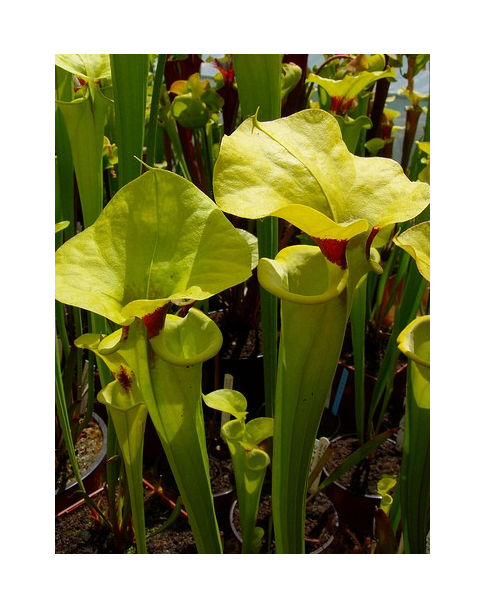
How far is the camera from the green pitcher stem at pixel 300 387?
46 cm

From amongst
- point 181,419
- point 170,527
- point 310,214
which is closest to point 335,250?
point 310,214

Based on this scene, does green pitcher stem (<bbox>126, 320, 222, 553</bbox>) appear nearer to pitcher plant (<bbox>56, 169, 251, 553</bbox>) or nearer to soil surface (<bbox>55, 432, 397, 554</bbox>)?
pitcher plant (<bbox>56, 169, 251, 553</bbox>)

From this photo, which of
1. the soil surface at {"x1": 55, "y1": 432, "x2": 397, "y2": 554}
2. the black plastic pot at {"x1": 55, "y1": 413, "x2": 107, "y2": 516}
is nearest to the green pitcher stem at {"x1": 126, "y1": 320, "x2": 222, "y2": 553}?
the soil surface at {"x1": 55, "y1": 432, "x2": 397, "y2": 554}

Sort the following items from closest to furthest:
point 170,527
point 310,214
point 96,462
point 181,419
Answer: point 310,214
point 181,419
point 170,527
point 96,462

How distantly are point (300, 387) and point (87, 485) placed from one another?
0.76 metres

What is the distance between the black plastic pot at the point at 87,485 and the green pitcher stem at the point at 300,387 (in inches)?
23.9

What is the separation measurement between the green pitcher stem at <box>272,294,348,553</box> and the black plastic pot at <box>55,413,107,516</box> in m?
0.61

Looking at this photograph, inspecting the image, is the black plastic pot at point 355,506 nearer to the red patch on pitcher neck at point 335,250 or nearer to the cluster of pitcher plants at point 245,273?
the cluster of pitcher plants at point 245,273

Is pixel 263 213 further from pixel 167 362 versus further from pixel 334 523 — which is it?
Answer: pixel 334 523

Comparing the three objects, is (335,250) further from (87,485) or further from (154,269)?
(87,485)

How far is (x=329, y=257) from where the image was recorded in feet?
1.42

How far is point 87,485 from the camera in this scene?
1.08 meters

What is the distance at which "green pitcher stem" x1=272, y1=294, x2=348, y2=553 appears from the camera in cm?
46

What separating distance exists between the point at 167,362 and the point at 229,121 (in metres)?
1.09
